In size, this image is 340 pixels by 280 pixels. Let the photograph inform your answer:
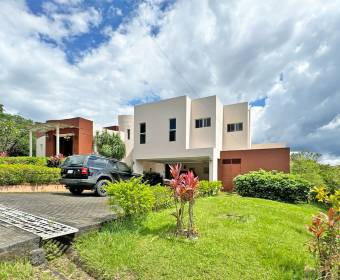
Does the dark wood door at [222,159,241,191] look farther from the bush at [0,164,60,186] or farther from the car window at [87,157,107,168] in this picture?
the bush at [0,164,60,186]

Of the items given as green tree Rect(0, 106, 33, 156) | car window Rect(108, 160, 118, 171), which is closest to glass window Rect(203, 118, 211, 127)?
car window Rect(108, 160, 118, 171)

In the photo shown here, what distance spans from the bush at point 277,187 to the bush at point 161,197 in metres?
6.10

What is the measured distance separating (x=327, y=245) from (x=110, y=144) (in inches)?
805

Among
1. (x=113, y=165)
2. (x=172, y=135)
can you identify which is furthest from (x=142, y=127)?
(x=113, y=165)

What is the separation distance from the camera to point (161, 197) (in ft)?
24.4

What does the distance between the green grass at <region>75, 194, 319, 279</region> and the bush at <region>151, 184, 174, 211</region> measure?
Result: 4.02 feet

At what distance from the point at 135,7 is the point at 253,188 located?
30.9 ft

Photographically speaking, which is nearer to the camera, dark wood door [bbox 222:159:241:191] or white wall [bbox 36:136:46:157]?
dark wood door [bbox 222:159:241:191]

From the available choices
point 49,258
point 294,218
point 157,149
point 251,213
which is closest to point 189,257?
point 49,258

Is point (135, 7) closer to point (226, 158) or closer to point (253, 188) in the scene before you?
point (253, 188)

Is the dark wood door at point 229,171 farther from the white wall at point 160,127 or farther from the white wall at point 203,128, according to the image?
the white wall at point 160,127

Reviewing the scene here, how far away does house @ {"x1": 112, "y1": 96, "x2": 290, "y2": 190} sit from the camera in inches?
661

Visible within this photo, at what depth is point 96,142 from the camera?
2273cm

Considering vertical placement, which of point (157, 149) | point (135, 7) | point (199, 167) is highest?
point (135, 7)
